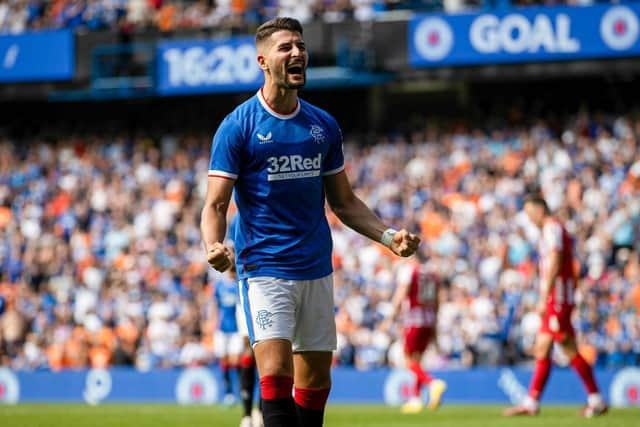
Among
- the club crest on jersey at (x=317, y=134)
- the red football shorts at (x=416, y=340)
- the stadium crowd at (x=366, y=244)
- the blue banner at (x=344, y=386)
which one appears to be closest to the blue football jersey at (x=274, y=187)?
the club crest on jersey at (x=317, y=134)

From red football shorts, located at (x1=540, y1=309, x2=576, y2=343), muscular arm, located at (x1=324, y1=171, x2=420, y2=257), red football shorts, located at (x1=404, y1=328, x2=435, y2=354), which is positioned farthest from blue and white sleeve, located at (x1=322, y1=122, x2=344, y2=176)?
red football shorts, located at (x1=404, y1=328, x2=435, y2=354)

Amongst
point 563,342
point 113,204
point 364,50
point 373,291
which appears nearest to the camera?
point 563,342

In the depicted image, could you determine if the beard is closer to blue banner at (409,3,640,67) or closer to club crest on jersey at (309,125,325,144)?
club crest on jersey at (309,125,325,144)

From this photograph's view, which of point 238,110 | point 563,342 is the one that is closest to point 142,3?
point 563,342

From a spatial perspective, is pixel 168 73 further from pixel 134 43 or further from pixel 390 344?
pixel 390 344

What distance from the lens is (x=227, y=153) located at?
7148mm

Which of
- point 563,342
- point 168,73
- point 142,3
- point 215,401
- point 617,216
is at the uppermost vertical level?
point 142,3

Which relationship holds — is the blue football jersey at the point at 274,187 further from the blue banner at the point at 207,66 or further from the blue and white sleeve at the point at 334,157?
the blue banner at the point at 207,66

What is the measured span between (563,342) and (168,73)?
54.0 feet

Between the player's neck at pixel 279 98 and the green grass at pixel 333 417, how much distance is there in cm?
601

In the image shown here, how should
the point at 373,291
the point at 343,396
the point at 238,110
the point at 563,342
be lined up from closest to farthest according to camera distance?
1. the point at 238,110
2. the point at 563,342
3. the point at 343,396
4. the point at 373,291

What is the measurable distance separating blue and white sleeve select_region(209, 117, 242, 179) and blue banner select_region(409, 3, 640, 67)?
18.0 metres

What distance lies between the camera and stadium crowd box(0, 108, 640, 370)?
67.5 ft

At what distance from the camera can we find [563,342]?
45.2 feet
